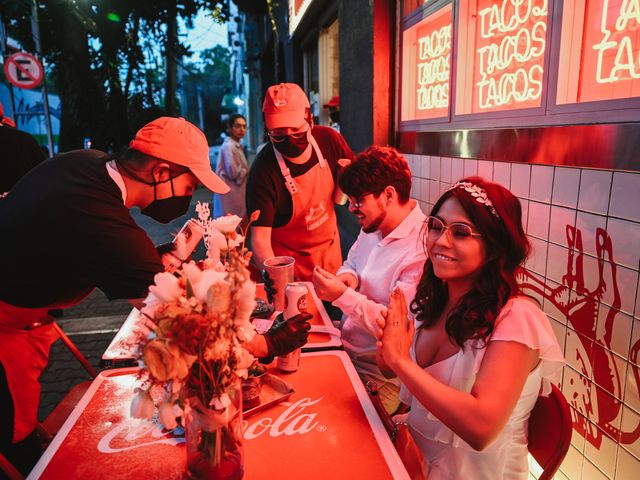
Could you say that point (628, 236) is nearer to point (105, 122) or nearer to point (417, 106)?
point (417, 106)

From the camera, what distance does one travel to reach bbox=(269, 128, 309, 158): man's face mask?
3.39 metres

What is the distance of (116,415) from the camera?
1.73 metres

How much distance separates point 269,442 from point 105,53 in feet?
58.7

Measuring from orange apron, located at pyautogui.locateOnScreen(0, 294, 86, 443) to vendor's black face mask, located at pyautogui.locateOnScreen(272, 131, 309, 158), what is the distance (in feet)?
6.16

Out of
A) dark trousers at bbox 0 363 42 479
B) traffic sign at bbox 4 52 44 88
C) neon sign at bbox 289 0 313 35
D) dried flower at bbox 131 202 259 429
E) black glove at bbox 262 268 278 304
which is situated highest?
neon sign at bbox 289 0 313 35

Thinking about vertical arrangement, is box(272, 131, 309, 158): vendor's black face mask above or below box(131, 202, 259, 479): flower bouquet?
above

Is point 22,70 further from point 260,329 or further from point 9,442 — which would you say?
point 260,329

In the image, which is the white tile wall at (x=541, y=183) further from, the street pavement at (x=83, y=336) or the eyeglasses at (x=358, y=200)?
the street pavement at (x=83, y=336)

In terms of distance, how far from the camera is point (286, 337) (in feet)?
6.15

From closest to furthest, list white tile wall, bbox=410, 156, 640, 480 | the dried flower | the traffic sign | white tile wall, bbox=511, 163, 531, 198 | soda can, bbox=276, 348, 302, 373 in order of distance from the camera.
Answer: the dried flower, soda can, bbox=276, 348, 302, 373, white tile wall, bbox=410, 156, 640, 480, white tile wall, bbox=511, 163, 531, 198, the traffic sign

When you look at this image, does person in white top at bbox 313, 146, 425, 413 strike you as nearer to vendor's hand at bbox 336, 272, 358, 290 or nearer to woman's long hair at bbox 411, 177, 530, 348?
vendor's hand at bbox 336, 272, 358, 290

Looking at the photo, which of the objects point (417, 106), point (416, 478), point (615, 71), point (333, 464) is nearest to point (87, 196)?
point (333, 464)

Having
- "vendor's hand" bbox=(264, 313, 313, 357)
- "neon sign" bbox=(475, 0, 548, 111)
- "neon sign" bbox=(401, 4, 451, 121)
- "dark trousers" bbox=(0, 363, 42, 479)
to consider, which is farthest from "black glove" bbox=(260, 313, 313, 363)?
"neon sign" bbox=(401, 4, 451, 121)

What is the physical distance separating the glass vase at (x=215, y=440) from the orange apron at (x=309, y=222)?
238 cm
